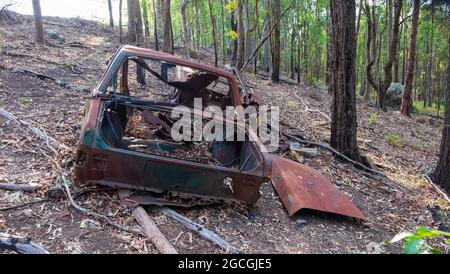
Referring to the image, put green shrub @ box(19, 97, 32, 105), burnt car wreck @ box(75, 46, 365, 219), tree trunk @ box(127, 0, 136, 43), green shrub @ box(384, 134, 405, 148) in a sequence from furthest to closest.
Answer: tree trunk @ box(127, 0, 136, 43), green shrub @ box(384, 134, 405, 148), green shrub @ box(19, 97, 32, 105), burnt car wreck @ box(75, 46, 365, 219)

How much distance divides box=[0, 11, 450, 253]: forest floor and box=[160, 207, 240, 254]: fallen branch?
63 millimetres

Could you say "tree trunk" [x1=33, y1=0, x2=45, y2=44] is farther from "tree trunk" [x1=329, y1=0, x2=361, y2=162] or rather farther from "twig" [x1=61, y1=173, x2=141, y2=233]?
"twig" [x1=61, y1=173, x2=141, y2=233]

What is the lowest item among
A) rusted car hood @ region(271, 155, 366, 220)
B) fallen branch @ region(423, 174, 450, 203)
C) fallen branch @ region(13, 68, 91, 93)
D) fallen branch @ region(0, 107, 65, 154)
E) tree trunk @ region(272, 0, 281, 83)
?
fallen branch @ region(423, 174, 450, 203)

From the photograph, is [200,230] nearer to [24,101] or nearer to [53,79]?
[24,101]

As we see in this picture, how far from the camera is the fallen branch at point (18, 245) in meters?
3.18

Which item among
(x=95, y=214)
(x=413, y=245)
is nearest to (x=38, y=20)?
(x=95, y=214)

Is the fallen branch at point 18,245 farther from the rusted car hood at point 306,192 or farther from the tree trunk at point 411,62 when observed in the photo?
the tree trunk at point 411,62

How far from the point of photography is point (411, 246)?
70.0 inches

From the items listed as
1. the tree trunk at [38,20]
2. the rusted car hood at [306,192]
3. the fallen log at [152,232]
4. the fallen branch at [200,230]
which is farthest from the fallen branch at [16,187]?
the tree trunk at [38,20]

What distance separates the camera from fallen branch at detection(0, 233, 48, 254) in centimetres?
318

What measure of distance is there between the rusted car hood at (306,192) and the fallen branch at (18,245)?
297 cm

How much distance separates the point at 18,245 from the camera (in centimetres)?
319

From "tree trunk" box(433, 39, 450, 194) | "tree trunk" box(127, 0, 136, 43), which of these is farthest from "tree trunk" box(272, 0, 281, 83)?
"tree trunk" box(433, 39, 450, 194)
